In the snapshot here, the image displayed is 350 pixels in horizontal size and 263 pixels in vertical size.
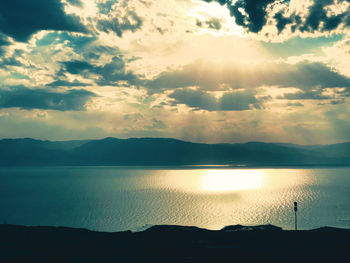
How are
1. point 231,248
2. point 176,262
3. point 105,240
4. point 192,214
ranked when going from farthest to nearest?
point 192,214 < point 105,240 < point 231,248 < point 176,262

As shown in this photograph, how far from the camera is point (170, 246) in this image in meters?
31.3

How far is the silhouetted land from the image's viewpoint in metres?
26.5

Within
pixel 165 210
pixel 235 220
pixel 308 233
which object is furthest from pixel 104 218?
pixel 308 233

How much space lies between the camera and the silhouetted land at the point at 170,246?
2645 centimetres

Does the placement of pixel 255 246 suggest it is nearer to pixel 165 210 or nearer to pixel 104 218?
pixel 104 218

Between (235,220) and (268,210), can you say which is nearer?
(235,220)

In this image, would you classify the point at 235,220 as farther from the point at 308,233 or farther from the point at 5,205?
the point at 5,205

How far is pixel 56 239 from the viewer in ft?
116

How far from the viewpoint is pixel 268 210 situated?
3447 inches

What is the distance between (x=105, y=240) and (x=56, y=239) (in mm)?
6225

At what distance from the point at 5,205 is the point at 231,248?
94729mm

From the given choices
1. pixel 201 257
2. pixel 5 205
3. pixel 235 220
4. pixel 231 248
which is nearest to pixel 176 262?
pixel 201 257

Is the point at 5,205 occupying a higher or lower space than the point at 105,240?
lower

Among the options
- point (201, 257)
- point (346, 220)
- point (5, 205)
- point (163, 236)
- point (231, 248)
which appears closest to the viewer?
point (201, 257)
